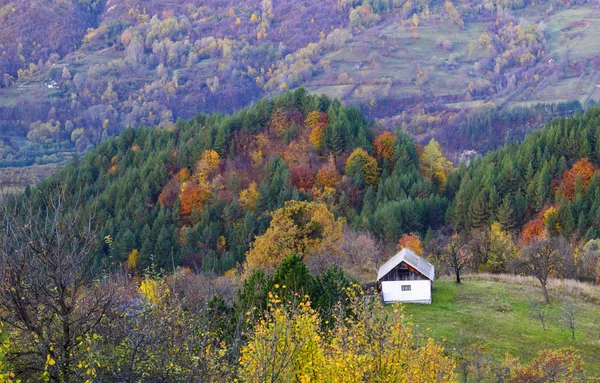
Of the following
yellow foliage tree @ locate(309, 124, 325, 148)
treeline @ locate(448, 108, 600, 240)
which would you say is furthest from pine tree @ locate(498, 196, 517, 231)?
yellow foliage tree @ locate(309, 124, 325, 148)

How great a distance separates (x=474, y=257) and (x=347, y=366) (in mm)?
66154

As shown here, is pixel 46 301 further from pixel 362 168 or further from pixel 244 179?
pixel 244 179

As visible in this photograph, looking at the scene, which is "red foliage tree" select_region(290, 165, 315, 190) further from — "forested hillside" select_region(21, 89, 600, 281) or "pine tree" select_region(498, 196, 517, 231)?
"pine tree" select_region(498, 196, 517, 231)

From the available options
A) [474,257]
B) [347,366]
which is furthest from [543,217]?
[347,366]

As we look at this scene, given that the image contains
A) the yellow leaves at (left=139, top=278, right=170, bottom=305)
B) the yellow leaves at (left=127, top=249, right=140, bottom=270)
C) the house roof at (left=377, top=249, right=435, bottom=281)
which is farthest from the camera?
the yellow leaves at (left=127, top=249, right=140, bottom=270)

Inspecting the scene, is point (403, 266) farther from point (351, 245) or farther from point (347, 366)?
point (347, 366)

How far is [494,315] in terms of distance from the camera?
5456 cm

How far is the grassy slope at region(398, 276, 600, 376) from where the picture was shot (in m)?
47.5

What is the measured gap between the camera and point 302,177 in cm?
14312

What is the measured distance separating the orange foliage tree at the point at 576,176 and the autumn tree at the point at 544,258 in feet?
113

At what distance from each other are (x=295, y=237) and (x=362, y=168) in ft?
224

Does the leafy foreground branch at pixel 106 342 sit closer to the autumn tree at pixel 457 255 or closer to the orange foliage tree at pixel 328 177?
the autumn tree at pixel 457 255

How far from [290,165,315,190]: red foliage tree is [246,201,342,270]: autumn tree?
195 ft

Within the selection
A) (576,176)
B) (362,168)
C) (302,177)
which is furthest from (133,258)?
(576,176)
